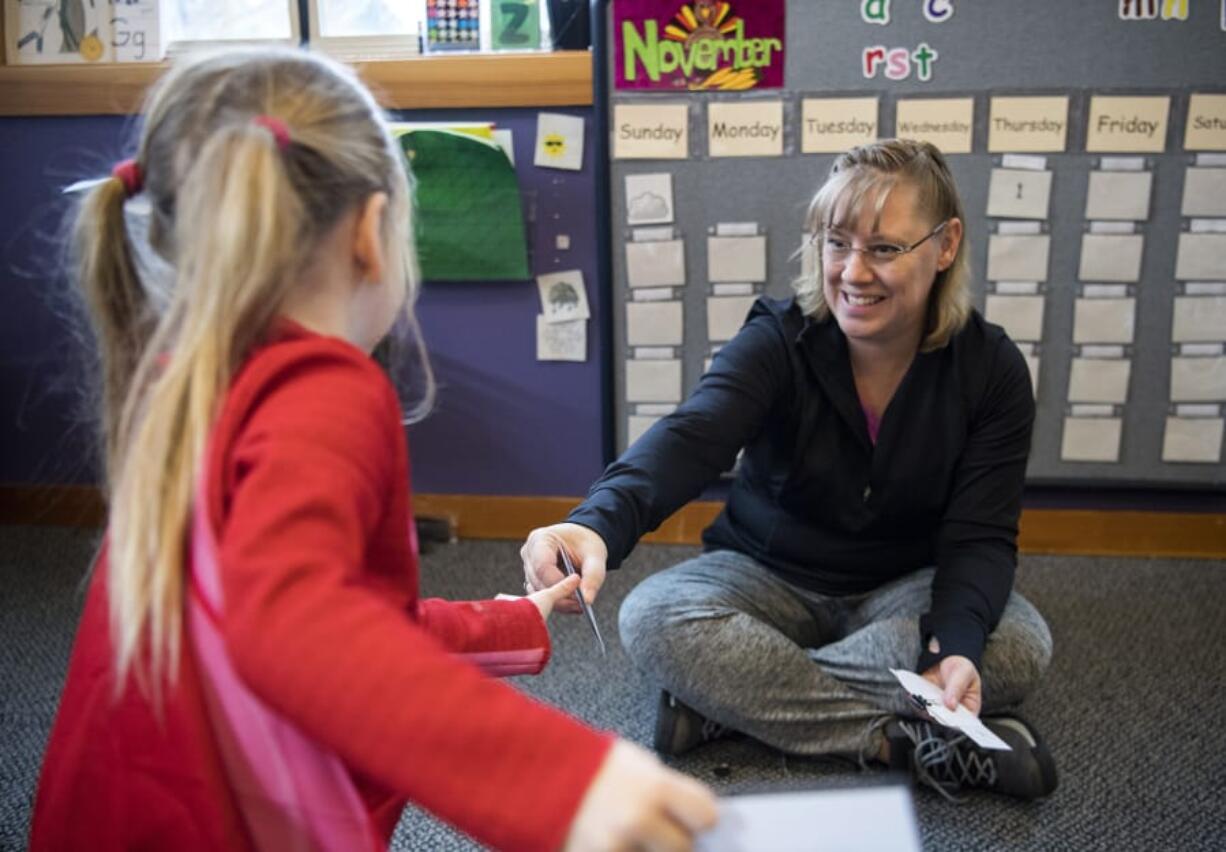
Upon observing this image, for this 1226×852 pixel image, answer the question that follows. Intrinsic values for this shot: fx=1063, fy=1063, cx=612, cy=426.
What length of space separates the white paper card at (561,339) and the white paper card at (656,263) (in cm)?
14

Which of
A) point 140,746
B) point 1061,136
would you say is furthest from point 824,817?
point 1061,136

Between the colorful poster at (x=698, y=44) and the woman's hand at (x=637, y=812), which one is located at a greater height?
the colorful poster at (x=698, y=44)

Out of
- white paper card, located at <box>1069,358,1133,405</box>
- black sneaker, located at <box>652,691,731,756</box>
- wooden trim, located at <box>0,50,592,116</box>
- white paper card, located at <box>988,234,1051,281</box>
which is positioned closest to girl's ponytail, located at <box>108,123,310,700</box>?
black sneaker, located at <box>652,691,731,756</box>

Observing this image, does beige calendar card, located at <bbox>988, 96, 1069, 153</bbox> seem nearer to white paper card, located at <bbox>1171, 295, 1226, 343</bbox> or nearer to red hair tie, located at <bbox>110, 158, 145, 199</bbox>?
white paper card, located at <bbox>1171, 295, 1226, 343</bbox>

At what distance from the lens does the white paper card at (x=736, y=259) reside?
198 cm

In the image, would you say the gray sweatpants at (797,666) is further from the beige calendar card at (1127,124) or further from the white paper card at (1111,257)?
the beige calendar card at (1127,124)

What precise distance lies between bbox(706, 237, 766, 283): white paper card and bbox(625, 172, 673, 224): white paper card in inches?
3.9

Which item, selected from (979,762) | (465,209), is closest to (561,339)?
(465,209)

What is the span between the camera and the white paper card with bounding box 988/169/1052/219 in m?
1.89

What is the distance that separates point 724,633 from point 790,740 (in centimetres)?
16

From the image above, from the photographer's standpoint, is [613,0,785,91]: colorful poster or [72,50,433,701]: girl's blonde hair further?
[613,0,785,91]: colorful poster

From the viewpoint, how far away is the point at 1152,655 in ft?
5.52

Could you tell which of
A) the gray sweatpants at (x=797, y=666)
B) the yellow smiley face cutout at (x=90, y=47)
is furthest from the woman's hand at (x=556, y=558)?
the yellow smiley face cutout at (x=90, y=47)

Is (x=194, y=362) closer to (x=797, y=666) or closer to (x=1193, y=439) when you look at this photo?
(x=797, y=666)
